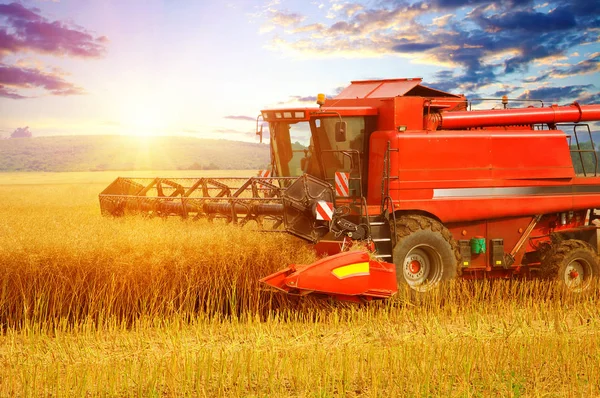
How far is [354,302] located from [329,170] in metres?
1.70

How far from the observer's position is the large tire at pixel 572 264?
7.84 m

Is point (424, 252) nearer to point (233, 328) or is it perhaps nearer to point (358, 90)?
point (233, 328)

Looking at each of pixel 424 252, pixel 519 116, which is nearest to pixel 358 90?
pixel 519 116

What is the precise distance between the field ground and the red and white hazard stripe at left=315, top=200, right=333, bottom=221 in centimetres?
44

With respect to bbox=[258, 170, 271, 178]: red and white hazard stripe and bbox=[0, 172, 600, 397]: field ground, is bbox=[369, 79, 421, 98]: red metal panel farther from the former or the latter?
bbox=[0, 172, 600, 397]: field ground

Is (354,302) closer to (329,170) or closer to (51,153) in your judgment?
(329,170)

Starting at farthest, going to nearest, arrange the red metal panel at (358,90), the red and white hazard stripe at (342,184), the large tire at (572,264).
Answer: the red metal panel at (358,90) → the large tire at (572,264) → the red and white hazard stripe at (342,184)

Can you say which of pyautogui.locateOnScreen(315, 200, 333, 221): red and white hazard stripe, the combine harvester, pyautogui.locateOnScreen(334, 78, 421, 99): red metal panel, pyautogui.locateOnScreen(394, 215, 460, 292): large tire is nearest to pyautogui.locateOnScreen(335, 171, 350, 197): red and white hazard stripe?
the combine harvester

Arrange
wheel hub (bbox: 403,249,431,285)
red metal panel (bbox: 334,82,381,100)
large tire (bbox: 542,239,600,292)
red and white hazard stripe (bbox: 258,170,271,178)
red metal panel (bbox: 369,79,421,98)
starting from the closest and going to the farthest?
wheel hub (bbox: 403,249,431,285)
large tire (bbox: 542,239,600,292)
red metal panel (bbox: 369,79,421,98)
red metal panel (bbox: 334,82,381,100)
red and white hazard stripe (bbox: 258,170,271,178)

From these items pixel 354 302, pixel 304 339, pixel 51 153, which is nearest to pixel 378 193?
pixel 354 302

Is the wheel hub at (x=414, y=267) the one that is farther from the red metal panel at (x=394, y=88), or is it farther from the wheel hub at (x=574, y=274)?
the red metal panel at (x=394, y=88)

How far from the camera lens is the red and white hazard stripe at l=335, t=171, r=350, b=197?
7.31 meters

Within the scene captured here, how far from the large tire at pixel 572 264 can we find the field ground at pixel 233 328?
0.20 m

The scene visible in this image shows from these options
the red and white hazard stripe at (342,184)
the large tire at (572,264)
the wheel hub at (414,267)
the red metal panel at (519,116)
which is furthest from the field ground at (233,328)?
the red metal panel at (519,116)
